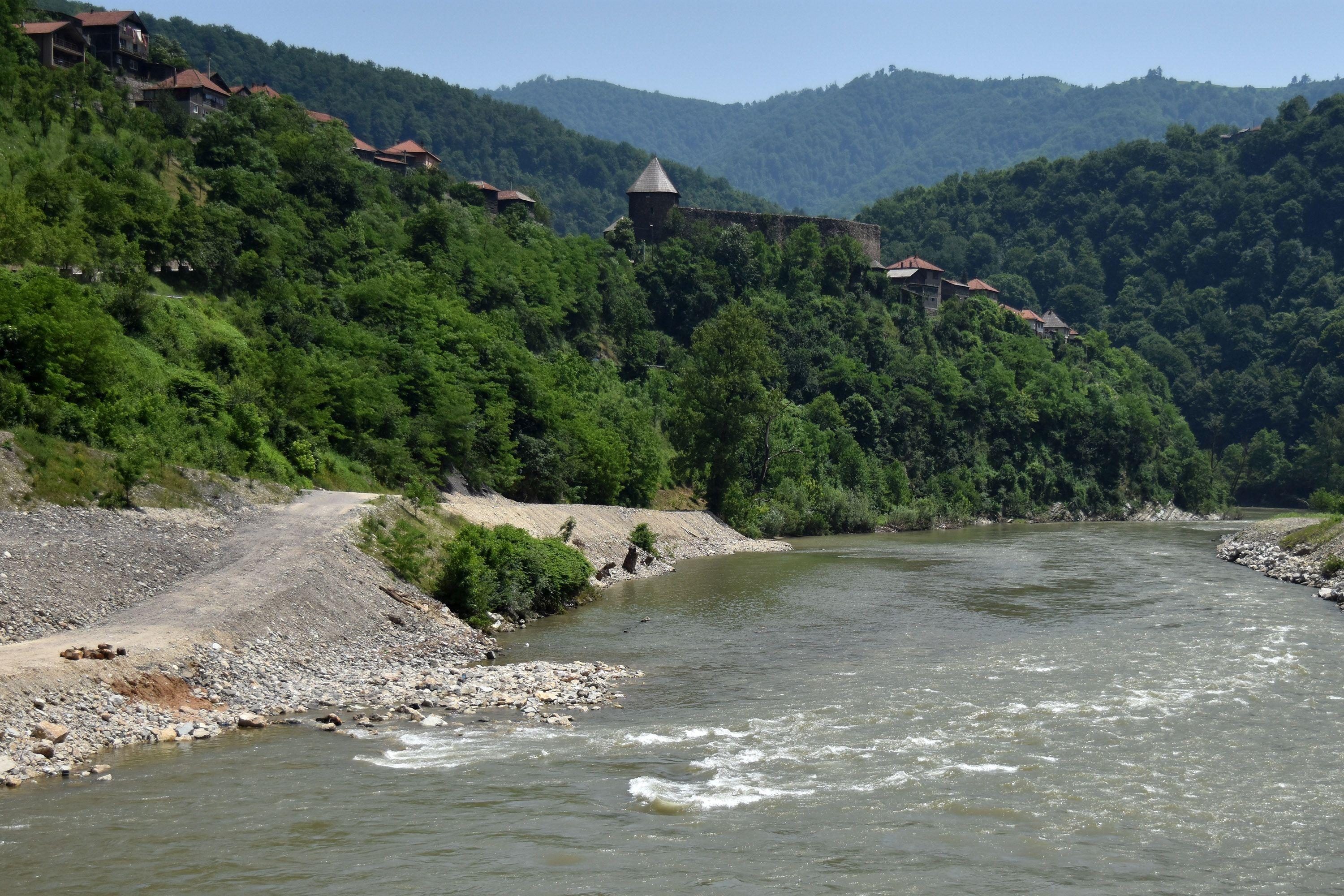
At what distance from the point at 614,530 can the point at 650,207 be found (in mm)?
59028

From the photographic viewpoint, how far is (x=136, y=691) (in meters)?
19.6

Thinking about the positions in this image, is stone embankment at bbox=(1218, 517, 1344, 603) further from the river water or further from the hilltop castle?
the hilltop castle

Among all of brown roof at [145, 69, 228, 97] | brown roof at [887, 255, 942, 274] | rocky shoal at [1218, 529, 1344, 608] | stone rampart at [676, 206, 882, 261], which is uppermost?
brown roof at [145, 69, 228, 97]

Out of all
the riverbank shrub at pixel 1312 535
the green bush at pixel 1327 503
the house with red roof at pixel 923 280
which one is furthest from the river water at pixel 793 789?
the house with red roof at pixel 923 280

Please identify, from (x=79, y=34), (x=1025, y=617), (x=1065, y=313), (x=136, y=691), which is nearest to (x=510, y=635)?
(x=136, y=691)

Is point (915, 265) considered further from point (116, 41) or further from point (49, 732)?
point (49, 732)

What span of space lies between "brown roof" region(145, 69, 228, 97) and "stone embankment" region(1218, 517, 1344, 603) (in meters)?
70.6

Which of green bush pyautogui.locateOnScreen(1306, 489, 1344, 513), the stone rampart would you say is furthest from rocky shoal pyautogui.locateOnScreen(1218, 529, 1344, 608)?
the stone rampart

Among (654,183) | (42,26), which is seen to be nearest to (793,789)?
(42,26)

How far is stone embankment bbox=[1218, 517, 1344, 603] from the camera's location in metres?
41.3

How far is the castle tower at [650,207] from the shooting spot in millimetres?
100625

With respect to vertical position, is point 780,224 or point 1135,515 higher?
point 780,224

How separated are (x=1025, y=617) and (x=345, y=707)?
20.7 metres

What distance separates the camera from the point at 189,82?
79.2 metres
